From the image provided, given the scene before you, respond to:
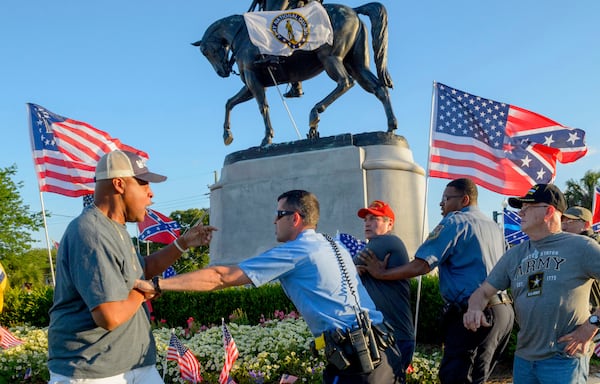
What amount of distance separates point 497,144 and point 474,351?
390 centimetres

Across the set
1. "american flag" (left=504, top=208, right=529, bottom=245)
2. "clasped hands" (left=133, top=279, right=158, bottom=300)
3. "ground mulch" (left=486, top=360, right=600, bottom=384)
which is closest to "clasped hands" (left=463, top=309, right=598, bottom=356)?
"clasped hands" (left=133, top=279, right=158, bottom=300)

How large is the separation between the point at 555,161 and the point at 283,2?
6228mm

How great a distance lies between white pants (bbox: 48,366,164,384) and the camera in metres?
2.49

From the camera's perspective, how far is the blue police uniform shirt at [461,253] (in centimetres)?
414

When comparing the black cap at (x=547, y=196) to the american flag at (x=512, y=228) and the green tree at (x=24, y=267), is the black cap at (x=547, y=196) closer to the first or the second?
the american flag at (x=512, y=228)

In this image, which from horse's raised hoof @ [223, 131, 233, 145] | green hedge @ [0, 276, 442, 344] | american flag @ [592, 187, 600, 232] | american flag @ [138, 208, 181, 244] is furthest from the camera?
american flag @ [138, 208, 181, 244]

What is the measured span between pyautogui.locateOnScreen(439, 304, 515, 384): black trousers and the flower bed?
137cm

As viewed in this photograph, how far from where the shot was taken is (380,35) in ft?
34.2

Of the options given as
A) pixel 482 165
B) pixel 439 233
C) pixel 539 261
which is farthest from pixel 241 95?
pixel 539 261

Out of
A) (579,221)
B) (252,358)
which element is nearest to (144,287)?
(252,358)

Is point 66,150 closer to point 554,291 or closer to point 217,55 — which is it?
point 217,55

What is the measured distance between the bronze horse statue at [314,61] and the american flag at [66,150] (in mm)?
2840

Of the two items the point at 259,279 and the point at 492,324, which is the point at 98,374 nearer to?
the point at 259,279

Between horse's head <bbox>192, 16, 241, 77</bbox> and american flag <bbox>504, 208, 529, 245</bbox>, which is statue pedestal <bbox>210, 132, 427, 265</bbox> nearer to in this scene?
horse's head <bbox>192, 16, 241, 77</bbox>
